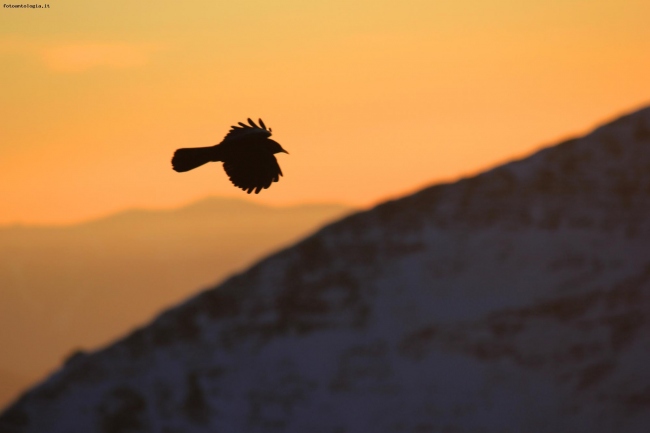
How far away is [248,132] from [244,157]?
0.56m

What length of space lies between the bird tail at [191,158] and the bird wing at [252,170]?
300mm

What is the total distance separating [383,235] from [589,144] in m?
18.4

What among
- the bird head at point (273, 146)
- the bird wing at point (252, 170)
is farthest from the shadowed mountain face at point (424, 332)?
the bird head at point (273, 146)

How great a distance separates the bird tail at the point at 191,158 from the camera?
638 inches

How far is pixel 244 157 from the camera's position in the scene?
1680 cm

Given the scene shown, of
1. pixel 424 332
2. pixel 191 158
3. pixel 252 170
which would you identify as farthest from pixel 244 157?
pixel 424 332

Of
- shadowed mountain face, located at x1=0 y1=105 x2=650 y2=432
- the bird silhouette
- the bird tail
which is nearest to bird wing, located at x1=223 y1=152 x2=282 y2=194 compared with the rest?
the bird silhouette

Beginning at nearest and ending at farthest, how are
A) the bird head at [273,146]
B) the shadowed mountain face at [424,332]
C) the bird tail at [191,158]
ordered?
the bird tail at [191,158] < the bird head at [273,146] < the shadowed mountain face at [424,332]

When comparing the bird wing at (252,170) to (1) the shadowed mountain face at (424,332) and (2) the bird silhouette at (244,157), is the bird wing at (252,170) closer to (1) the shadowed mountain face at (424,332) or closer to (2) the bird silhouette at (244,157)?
(2) the bird silhouette at (244,157)

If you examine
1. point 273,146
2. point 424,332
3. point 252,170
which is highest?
point 424,332

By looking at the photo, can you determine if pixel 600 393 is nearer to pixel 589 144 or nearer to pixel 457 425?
pixel 457 425

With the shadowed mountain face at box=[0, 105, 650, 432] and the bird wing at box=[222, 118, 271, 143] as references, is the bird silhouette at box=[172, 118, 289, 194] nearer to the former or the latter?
the bird wing at box=[222, 118, 271, 143]

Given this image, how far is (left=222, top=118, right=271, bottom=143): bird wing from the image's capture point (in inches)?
639

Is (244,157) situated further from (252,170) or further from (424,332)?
(424,332)
